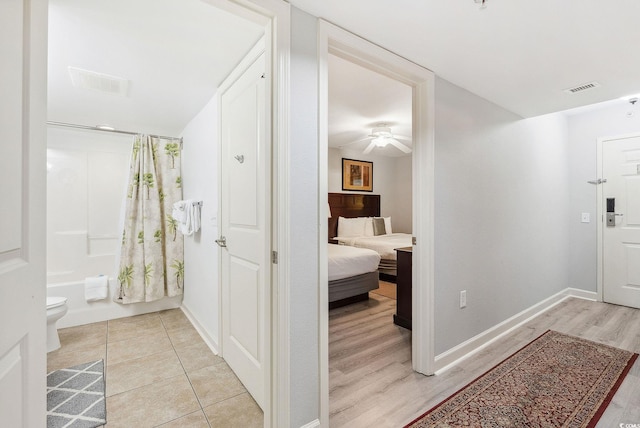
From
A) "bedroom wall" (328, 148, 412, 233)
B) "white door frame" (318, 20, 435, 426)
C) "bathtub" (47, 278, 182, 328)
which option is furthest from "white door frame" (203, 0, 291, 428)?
"bedroom wall" (328, 148, 412, 233)

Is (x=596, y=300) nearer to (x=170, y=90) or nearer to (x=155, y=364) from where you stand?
(x=155, y=364)

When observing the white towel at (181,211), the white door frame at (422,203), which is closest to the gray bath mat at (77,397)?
the white towel at (181,211)

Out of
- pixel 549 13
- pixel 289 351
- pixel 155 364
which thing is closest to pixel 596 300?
pixel 549 13

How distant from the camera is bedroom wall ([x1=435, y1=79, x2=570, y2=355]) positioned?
2.22 m

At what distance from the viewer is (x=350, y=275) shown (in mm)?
3557

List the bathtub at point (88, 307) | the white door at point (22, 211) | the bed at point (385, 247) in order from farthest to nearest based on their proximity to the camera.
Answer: the bed at point (385, 247), the bathtub at point (88, 307), the white door at point (22, 211)

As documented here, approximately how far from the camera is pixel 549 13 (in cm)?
147

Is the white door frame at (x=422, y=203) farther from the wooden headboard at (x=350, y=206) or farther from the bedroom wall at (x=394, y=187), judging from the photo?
the bedroom wall at (x=394, y=187)

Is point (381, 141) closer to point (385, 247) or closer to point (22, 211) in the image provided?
point (385, 247)

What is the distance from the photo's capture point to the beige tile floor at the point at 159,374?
1694 millimetres

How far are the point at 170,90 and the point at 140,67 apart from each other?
39 centimetres

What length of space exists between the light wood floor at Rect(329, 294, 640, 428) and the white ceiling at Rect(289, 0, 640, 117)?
219 cm

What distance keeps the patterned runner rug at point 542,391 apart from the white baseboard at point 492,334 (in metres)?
0.23

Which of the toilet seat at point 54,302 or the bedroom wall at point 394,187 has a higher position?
the bedroom wall at point 394,187
